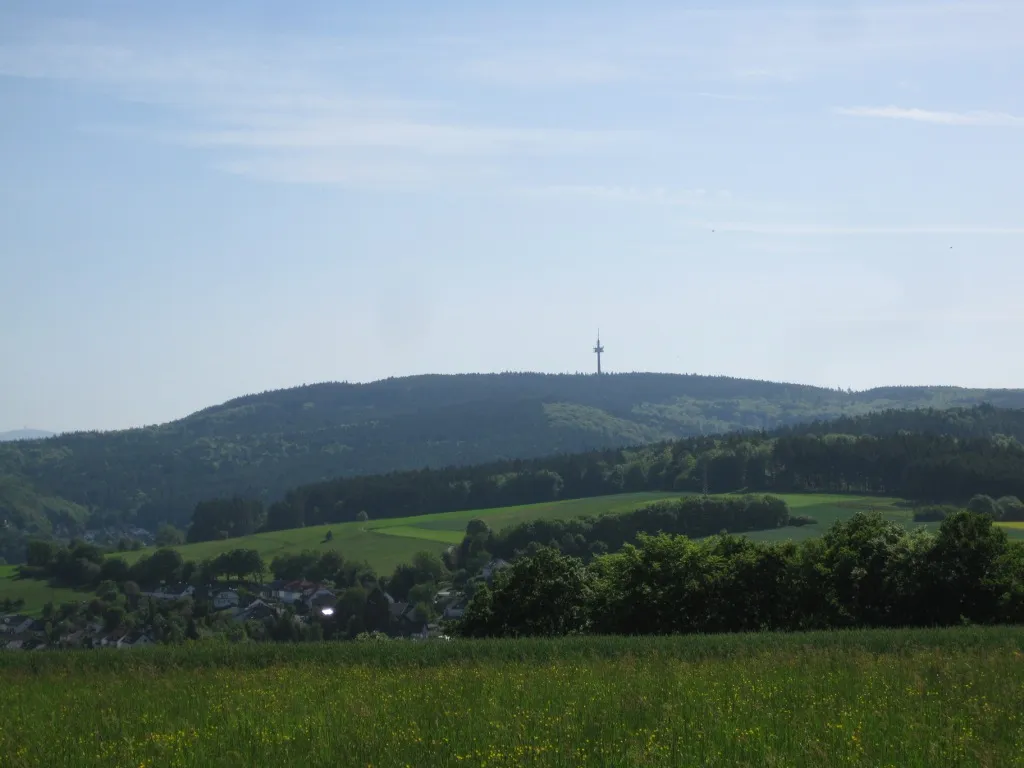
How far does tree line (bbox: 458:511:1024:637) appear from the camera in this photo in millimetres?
38844

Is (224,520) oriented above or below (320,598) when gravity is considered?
above

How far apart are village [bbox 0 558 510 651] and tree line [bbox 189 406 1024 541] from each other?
51947 millimetres

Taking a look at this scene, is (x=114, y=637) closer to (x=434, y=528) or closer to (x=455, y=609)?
(x=455, y=609)

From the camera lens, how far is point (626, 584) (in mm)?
42750

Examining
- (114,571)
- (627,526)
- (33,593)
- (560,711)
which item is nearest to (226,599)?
(114,571)

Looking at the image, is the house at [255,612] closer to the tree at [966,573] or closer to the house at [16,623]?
the house at [16,623]

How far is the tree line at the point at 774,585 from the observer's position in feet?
127


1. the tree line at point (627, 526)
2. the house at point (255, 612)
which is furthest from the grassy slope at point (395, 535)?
the house at point (255, 612)

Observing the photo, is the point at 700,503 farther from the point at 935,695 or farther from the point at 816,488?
the point at 935,695

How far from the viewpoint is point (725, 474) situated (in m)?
143

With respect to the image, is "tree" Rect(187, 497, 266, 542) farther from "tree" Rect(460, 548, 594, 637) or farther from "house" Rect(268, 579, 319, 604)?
"tree" Rect(460, 548, 594, 637)

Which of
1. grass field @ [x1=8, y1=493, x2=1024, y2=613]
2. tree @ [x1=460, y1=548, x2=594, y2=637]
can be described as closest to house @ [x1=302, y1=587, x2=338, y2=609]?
grass field @ [x1=8, y1=493, x2=1024, y2=613]

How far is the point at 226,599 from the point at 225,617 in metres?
15.7

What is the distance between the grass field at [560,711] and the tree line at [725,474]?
100756mm
